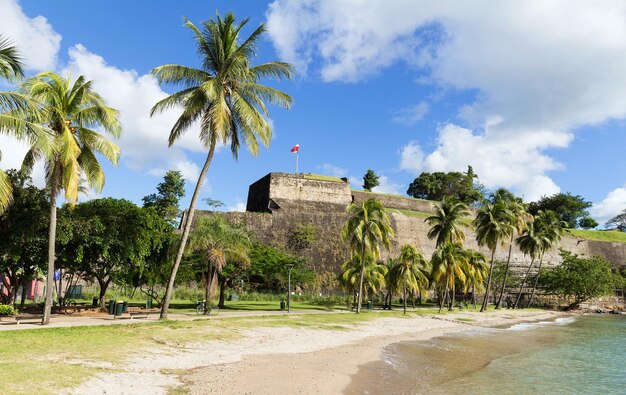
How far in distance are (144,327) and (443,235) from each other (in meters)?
33.7

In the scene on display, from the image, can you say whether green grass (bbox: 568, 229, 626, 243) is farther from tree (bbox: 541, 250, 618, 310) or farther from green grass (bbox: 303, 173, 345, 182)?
green grass (bbox: 303, 173, 345, 182)

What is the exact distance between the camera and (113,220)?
82.3ft

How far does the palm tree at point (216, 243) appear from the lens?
2892 centimetres

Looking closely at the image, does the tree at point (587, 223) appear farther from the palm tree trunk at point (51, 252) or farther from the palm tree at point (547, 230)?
the palm tree trunk at point (51, 252)

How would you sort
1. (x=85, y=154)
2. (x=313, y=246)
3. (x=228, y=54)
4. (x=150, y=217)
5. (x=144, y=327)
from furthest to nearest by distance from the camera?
(x=313, y=246) < (x=150, y=217) < (x=228, y=54) < (x=85, y=154) < (x=144, y=327)

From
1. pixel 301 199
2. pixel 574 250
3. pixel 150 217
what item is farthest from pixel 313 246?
pixel 574 250

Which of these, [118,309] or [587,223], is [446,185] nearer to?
[587,223]

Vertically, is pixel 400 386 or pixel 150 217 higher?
pixel 150 217

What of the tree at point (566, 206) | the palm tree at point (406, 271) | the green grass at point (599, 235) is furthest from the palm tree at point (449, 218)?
the tree at point (566, 206)

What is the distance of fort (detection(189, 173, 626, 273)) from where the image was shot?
56.5 metres

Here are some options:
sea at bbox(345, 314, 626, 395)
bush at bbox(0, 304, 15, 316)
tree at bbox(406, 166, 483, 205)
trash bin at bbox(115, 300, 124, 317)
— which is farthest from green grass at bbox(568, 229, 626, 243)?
bush at bbox(0, 304, 15, 316)

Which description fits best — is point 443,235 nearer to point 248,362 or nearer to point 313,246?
point 313,246

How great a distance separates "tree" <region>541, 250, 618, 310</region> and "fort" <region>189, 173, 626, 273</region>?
311 inches

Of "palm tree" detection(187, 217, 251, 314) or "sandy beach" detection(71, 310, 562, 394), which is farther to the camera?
"palm tree" detection(187, 217, 251, 314)
